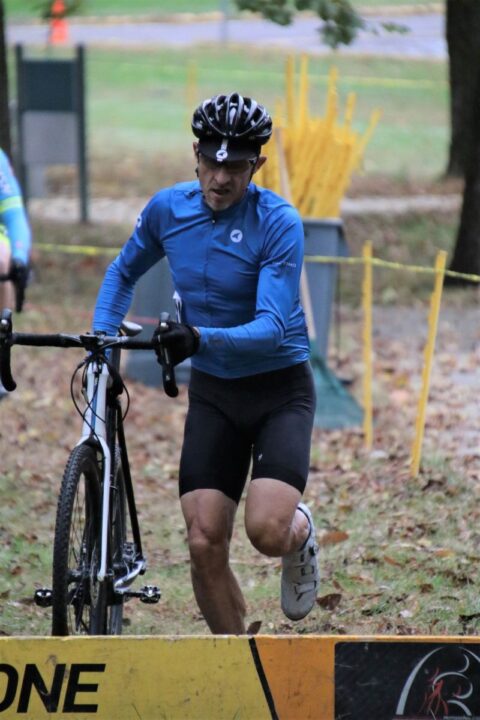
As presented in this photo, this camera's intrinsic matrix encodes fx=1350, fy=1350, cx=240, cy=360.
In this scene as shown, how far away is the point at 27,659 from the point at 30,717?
0.20 metres

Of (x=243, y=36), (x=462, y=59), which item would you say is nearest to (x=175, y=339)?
(x=462, y=59)

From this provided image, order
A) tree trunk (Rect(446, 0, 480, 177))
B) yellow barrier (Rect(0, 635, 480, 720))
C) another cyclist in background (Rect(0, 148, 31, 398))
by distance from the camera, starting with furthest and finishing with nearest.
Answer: tree trunk (Rect(446, 0, 480, 177)), another cyclist in background (Rect(0, 148, 31, 398)), yellow barrier (Rect(0, 635, 480, 720))

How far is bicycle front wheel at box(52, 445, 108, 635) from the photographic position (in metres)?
4.48

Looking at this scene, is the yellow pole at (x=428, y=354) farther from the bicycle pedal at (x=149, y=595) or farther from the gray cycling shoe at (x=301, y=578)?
the bicycle pedal at (x=149, y=595)

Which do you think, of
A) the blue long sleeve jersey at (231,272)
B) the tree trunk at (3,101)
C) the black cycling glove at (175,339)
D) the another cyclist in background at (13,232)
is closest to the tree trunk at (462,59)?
the tree trunk at (3,101)

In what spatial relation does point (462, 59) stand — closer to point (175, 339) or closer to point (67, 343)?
point (67, 343)

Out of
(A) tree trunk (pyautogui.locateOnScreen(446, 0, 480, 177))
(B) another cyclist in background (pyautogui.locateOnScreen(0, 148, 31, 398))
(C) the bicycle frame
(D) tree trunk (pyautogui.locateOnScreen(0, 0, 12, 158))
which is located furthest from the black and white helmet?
(A) tree trunk (pyautogui.locateOnScreen(446, 0, 480, 177))

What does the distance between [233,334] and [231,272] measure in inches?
14.0

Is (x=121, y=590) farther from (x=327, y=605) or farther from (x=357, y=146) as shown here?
(x=357, y=146)

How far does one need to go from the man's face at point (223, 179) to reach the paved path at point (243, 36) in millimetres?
30421

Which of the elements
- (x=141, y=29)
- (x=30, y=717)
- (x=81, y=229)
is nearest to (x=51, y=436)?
(x=30, y=717)

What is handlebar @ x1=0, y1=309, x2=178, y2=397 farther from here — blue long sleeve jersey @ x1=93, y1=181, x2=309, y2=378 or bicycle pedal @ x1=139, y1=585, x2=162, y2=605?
bicycle pedal @ x1=139, y1=585, x2=162, y2=605

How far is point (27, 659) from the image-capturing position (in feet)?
13.9

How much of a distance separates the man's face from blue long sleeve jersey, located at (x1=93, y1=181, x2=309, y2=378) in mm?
54
